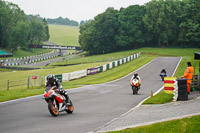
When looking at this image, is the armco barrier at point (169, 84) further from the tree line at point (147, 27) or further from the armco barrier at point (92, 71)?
the tree line at point (147, 27)

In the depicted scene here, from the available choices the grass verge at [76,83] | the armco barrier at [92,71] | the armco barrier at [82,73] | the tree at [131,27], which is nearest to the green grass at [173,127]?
the grass verge at [76,83]

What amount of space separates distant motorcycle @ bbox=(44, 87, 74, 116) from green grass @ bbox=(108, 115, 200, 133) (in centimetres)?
396

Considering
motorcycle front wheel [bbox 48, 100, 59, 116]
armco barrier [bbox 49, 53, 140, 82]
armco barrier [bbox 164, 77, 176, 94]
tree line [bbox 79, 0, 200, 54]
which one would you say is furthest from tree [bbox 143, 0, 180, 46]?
motorcycle front wheel [bbox 48, 100, 59, 116]

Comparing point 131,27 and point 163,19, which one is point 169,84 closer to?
point 163,19

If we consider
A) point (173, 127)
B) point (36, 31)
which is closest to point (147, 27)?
point (36, 31)

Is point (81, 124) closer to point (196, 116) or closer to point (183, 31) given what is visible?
point (196, 116)

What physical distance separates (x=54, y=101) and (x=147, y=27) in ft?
Result: 312

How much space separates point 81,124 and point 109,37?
98.8 meters

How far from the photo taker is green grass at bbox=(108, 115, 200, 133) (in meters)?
8.65

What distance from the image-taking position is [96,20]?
373 feet

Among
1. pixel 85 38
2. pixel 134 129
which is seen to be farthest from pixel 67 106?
pixel 85 38

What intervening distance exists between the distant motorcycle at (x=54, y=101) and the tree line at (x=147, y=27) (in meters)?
87.4

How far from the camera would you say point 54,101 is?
1214cm

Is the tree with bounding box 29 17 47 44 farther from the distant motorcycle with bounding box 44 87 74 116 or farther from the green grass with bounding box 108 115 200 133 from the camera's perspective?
the green grass with bounding box 108 115 200 133
